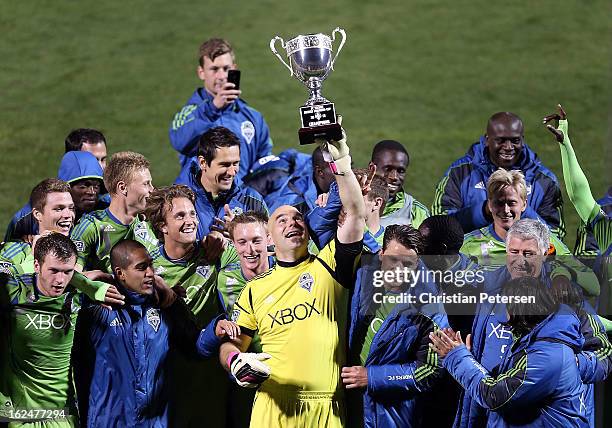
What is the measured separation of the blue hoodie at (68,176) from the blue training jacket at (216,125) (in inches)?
38.1

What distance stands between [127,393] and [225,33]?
9.66 m

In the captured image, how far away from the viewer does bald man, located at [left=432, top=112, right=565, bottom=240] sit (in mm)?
9062

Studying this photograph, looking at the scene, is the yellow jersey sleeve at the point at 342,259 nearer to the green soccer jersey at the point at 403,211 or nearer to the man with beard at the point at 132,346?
the man with beard at the point at 132,346

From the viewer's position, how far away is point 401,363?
725 centimetres

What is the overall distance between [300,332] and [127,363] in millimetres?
1156

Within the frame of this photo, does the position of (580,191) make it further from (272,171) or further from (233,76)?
(233,76)

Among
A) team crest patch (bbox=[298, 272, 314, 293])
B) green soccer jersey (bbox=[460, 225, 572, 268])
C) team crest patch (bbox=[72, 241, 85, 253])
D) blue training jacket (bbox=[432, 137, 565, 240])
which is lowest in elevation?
team crest patch (bbox=[298, 272, 314, 293])

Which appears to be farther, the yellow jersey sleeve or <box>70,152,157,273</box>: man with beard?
<box>70,152,157,273</box>: man with beard

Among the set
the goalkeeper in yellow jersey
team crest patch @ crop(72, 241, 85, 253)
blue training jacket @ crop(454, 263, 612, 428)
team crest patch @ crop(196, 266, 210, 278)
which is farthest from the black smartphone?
blue training jacket @ crop(454, 263, 612, 428)

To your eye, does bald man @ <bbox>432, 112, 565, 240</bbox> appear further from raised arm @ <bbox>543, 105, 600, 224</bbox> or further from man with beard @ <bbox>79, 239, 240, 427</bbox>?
man with beard @ <bbox>79, 239, 240, 427</bbox>

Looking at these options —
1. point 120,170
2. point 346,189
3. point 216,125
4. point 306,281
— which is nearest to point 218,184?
point 120,170

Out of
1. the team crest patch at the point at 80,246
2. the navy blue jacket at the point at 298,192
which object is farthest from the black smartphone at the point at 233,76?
the team crest patch at the point at 80,246

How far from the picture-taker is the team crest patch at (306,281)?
23.2 ft

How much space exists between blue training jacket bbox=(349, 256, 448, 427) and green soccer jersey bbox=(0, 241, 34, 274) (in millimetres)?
1980
